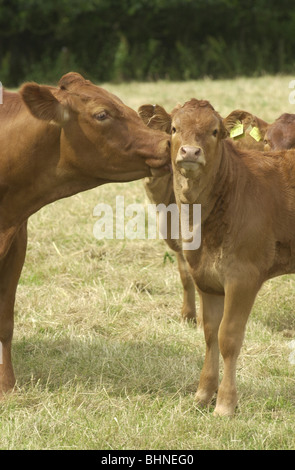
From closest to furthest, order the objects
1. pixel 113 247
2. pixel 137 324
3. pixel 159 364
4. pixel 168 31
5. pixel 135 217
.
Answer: pixel 159 364 → pixel 137 324 → pixel 113 247 → pixel 135 217 → pixel 168 31

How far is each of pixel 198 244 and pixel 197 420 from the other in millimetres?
960

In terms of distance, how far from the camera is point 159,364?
5117mm

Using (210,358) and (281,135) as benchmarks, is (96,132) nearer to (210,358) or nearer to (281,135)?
(210,358)

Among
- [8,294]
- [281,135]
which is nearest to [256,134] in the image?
[281,135]

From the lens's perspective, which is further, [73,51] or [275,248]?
[73,51]

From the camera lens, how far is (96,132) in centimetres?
432

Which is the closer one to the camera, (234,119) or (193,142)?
(193,142)

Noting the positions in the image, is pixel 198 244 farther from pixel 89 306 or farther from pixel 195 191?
pixel 89 306

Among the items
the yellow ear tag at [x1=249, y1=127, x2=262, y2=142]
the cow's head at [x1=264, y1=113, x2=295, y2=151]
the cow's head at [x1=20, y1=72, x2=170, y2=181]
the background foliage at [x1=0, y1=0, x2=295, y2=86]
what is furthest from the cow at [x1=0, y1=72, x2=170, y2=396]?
the background foliage at [x1=0, y1=0, x2=295, y2=86]

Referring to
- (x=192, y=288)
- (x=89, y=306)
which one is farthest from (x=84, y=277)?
(x=192, y=288)

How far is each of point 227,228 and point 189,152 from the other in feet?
1.94

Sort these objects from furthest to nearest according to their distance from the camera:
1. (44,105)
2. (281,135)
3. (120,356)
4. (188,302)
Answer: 1. (188,302)
2. (281,135)
3. (120,356)
4. (44,105)

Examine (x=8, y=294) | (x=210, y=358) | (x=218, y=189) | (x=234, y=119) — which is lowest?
(x=210, y=358)

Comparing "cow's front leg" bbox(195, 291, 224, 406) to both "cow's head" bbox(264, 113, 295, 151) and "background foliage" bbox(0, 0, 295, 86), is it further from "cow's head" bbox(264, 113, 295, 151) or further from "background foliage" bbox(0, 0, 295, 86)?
"background foliage" bbox(0, 0, 295, 86)
